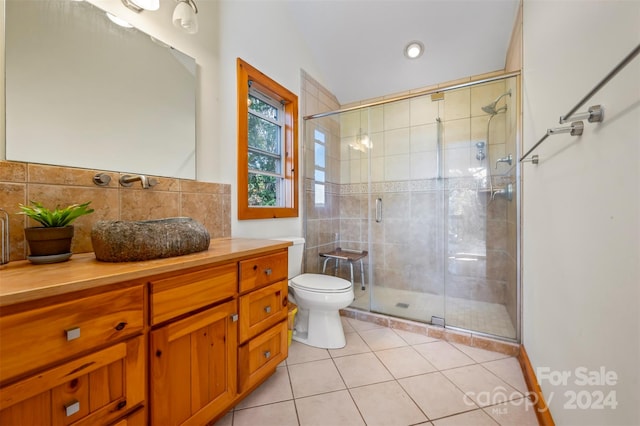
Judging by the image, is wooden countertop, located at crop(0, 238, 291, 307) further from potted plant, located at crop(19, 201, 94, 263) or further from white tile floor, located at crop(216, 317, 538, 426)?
white tile floor, located at crop(216, 317, 538, 426)

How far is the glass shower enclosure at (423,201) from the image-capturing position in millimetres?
2271

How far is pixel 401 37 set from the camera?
2.38 m

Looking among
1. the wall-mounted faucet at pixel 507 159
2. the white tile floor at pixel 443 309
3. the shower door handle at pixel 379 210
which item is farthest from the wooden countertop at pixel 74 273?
the wall-mounted faucet at pixel 507 159

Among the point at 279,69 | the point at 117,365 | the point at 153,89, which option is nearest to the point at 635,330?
the point at 117,365

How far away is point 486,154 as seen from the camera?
2381mm

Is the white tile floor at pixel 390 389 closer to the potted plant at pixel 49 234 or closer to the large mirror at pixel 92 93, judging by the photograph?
the potted plant at pixel 49 234

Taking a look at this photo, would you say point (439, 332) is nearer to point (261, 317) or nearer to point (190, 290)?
point (261, 317)

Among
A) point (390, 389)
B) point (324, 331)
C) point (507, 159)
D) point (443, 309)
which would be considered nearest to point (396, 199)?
point (507, 159)

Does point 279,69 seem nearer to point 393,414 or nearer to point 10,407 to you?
point 10,407

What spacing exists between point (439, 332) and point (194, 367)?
68.4 inches

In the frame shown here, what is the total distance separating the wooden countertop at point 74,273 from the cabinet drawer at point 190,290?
5 centimetres

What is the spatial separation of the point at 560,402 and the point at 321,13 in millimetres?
3001

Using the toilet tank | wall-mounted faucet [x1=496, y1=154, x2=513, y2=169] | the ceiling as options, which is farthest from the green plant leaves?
wall-mounted faucet [x1=496, y1=154, x2=513, y2=169]

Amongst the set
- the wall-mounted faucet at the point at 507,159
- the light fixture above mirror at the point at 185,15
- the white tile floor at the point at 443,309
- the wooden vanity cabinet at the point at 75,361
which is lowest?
the white tile floor at the point at 443,309
